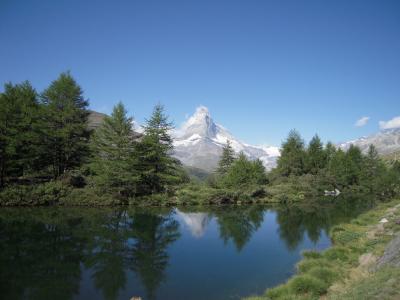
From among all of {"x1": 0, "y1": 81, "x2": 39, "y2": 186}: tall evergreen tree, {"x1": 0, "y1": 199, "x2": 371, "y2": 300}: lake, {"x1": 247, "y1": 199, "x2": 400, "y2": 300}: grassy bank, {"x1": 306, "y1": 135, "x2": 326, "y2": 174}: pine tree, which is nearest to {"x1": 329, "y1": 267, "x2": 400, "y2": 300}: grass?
{"x1": 247, "y1": 199, "x2": 400, "y2": 300}: grassy bank

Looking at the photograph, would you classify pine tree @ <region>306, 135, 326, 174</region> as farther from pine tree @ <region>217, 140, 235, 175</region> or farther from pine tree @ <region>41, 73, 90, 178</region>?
pine tree @ <region>41, 73, 90, 178</region>

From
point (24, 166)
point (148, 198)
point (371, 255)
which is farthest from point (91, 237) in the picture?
point (24, 166)

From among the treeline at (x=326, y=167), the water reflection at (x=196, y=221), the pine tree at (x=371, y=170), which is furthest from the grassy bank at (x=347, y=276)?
the pine tree at (x=371, y=170)

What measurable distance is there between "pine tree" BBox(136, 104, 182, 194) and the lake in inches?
481

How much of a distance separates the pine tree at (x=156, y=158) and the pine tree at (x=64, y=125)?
910cm

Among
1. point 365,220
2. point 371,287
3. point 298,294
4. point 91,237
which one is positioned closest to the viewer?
point 371,287

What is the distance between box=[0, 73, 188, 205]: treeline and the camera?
41.0 m

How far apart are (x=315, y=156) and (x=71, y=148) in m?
63.8

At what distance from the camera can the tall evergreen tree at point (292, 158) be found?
79.8 meters

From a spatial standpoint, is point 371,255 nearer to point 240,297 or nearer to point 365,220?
point 240,297

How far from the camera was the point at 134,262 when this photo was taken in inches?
728

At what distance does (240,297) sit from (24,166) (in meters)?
41.2

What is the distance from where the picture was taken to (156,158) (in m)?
48.7

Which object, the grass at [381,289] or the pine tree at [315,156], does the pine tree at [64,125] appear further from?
the pine tree at [315,156]
